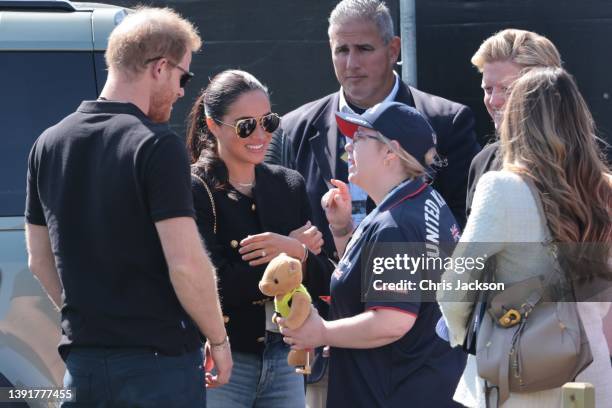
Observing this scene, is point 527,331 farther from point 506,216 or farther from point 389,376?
point 389,376

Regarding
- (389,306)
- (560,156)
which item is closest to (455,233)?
(389,306)

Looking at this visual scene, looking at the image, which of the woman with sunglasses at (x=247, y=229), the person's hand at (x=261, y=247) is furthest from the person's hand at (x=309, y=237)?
the person's hand at (x=261, y=247)

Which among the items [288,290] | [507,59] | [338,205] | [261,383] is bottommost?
[261,383]

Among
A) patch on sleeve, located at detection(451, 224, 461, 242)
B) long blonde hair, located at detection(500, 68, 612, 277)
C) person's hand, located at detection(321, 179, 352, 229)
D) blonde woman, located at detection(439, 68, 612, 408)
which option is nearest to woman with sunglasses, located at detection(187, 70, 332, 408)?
person's hand, located at detection(321, 179, 352, 229)

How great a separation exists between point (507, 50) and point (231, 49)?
2373 millimetres

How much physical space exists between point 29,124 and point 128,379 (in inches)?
55.7

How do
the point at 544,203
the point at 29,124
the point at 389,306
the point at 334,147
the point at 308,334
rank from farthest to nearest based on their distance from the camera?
the point at 334,147 → the point at 29,124 → the point at 308,334 → the point at 389,306 → the point at 544,203

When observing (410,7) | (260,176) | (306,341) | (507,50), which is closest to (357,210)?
(260,176)

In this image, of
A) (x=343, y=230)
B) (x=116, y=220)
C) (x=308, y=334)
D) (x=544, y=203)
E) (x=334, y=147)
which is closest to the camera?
(x=544, y=203)

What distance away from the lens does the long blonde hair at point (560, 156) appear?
2.69 metres

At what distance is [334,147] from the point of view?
432 centimetres

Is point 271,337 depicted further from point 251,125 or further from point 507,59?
point 507,59

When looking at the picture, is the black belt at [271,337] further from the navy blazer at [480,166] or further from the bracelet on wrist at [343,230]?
the navy blazer at [480,166]

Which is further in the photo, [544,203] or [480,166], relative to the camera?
[480,166]
